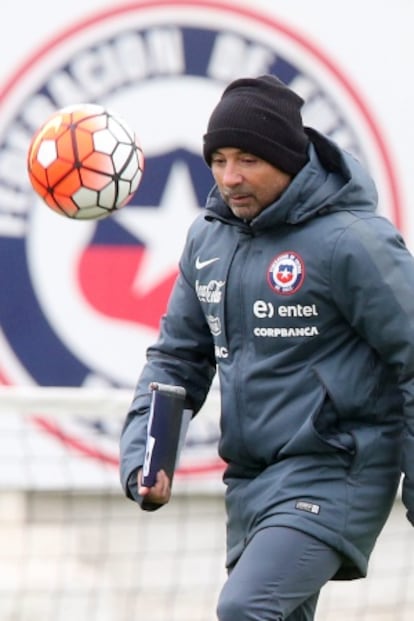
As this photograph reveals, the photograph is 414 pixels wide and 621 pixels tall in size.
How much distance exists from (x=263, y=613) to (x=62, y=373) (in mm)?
3461

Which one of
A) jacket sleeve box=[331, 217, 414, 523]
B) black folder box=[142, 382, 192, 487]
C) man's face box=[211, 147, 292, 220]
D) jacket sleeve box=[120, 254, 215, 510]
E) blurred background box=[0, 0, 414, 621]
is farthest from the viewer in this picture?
blurred background box=[0, 0, 414, 621]

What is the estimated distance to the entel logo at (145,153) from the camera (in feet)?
25.5

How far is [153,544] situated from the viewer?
26.2 ft

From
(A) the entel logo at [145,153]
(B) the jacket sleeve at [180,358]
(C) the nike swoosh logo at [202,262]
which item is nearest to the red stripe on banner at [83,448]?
(A) the entel logo at [145,153]

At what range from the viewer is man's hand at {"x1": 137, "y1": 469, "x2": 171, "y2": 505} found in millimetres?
4707

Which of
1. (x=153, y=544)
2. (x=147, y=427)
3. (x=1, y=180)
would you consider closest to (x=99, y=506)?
(x=153, y=544)

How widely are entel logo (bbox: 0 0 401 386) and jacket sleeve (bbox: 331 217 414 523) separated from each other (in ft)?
10.6

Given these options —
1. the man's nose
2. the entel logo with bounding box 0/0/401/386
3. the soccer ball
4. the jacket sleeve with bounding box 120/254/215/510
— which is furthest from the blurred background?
the man's nose

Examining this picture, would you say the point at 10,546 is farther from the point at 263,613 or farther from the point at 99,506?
the point at 263,613

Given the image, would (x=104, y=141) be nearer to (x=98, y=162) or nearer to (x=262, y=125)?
(x=98, y=162)

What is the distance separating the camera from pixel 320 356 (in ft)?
15.2

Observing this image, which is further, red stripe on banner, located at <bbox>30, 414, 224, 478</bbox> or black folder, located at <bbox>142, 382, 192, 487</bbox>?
red stripe on banner, located at <bbox>30, 414, 224, 478</bbox>

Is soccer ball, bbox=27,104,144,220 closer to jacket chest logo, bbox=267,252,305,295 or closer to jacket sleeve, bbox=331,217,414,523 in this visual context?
jacket chest logo, bbox=267,252,305,295

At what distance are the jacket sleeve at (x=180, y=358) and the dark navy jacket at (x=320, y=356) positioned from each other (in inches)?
7.9
